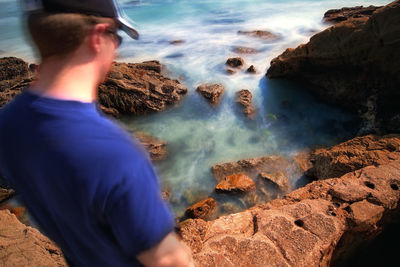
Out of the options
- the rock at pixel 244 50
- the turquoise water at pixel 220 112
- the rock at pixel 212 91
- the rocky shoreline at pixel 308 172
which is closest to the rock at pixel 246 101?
the rocky shoreline at pixel 308 172

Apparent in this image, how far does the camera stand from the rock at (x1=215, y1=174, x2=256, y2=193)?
211 inches

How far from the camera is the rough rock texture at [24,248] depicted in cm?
281

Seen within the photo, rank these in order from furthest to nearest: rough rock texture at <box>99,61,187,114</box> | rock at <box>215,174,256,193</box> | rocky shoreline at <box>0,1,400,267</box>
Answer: rough rock texture at <box>99,61,187,114</box> < rock at <box>215,174,256,193</box> < rocky shoreline at <box>0,1,400,267</box>

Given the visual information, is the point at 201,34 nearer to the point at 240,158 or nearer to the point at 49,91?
the point at 240,158

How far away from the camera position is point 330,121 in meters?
7.28

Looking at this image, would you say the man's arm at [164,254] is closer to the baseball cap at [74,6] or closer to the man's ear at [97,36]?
the man's ear at [97,36]

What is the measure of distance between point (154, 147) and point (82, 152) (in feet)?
18.7

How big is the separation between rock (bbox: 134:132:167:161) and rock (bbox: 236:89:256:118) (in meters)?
2.76

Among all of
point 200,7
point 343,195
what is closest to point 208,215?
point 343,195

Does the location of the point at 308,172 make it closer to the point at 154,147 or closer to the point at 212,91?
the point at 154,147

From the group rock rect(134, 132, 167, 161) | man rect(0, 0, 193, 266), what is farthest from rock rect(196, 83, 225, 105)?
man rect(0, 0, 193, 266)

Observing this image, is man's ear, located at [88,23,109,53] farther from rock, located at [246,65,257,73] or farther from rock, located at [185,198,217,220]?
rock, located at [246,65,257,73]

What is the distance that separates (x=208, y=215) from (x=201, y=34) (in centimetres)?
1195

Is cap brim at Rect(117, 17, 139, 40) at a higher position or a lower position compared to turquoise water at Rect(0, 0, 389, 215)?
higher
